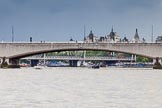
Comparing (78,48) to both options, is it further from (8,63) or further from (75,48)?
(8,63)

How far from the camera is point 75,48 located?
12169 centimetres

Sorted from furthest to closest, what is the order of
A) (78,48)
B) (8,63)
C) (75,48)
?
(8,63), (78,48), (75,48)

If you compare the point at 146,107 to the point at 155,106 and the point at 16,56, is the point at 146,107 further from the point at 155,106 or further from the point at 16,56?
the point at 16,56

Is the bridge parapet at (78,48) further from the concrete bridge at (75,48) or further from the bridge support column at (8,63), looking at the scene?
the bridge support column at (8,63)

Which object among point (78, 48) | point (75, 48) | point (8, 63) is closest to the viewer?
point (75, 48)

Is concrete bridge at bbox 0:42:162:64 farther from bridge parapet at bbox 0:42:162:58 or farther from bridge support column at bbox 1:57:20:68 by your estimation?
bridge support column at bbox 1:57:20:68

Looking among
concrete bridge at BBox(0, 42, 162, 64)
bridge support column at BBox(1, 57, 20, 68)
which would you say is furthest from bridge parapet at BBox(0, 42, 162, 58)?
bridge support column at BBox(1, 57, 20, 68)

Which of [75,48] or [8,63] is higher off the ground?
[75,48]

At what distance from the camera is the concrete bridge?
387ft

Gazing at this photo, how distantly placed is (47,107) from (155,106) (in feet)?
16.3

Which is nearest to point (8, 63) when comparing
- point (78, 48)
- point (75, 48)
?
point (75, 48)

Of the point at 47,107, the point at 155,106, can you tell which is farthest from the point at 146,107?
the point at 47,107

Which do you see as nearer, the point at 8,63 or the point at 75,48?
the point at 75,48

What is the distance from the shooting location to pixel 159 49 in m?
118
